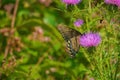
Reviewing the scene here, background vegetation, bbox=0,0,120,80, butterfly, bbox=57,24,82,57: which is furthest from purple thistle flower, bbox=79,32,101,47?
background vegetation, bbox=0,0,120,80

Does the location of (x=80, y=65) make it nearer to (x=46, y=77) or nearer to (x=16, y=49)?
(x=46, y=77)

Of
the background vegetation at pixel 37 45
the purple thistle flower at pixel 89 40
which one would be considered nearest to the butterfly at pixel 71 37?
the purple thistle flower at pixel 89 40

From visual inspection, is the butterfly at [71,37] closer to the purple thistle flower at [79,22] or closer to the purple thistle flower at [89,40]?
the purple thistle flower at [89,40]

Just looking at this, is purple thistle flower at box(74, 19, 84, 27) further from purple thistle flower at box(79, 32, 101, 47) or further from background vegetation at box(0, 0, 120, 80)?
purple thistle flower at box(79, 32, 101, 47)

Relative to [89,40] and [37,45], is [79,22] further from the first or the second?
[37,45]

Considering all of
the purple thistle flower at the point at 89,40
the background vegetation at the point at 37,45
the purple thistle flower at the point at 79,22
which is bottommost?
the background vegetation at the point at 37,45

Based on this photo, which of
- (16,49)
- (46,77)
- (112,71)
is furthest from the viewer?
(16,49)

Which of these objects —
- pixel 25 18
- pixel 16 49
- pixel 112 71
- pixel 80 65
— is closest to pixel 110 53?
pixel 112 71

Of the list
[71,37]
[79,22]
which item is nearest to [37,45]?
[79,22]
